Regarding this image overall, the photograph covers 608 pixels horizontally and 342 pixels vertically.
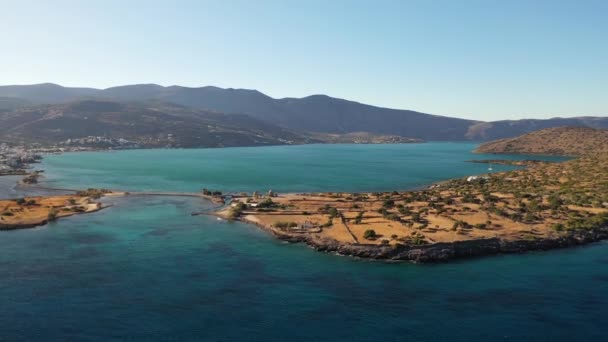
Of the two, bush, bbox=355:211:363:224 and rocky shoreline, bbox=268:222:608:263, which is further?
bush, bbox=355:211:363:224

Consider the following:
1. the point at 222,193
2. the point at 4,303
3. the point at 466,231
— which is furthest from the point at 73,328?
the point at 222,193

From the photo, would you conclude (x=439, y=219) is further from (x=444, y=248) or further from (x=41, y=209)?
(x=41, y=209)

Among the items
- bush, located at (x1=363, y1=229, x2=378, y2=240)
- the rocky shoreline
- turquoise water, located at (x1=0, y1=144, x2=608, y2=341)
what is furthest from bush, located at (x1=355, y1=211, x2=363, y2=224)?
turquoise water, located at (x1=0, y1=144, x2=608, y2=341)

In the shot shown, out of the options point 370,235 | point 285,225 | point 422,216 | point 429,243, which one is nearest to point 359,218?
point 370,235

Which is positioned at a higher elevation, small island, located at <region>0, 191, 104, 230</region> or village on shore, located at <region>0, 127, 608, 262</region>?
village on shore, located at <region>0, 127, 608, 262</region>

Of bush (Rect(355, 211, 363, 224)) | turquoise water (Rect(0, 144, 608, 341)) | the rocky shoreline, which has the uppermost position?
bush (Rect(355, 211, 363, 224))

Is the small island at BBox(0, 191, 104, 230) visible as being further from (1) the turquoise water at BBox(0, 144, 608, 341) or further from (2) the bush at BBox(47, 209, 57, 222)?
(1) the turquoise water at BBox(0, 144, 608, 341)

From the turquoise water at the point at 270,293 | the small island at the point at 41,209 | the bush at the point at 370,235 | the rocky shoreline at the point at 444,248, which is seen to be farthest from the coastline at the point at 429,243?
the small island at the point at 41,209

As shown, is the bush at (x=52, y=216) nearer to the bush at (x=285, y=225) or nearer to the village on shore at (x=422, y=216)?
the village on shore at (x=422, y=216)
